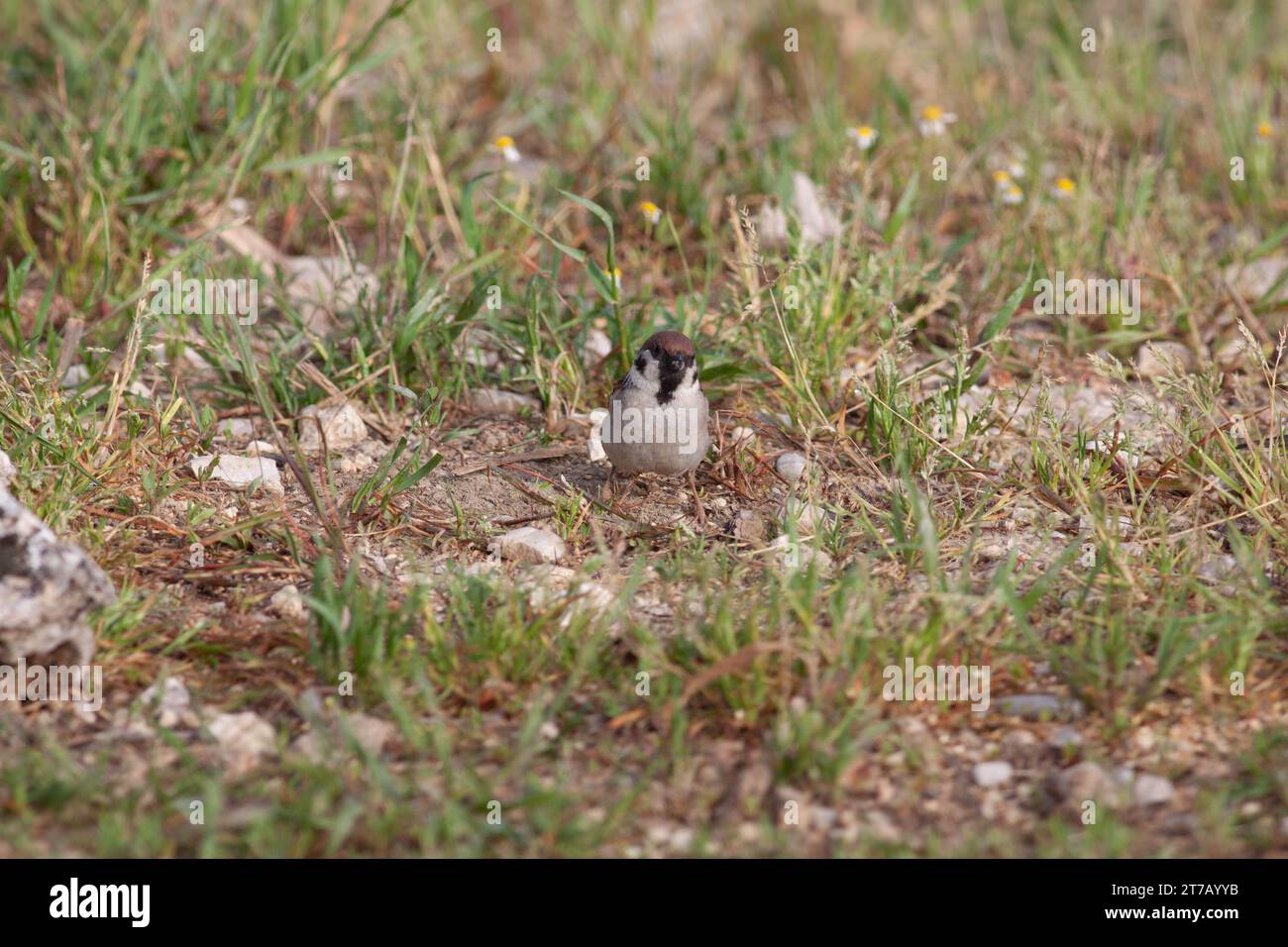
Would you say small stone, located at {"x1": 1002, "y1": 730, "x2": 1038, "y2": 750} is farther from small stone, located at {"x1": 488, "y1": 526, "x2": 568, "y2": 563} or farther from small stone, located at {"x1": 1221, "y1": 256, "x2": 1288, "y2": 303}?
small stone, located at {"x1": 1221, "y1": 256, "x2": 1288, "y2": 303}

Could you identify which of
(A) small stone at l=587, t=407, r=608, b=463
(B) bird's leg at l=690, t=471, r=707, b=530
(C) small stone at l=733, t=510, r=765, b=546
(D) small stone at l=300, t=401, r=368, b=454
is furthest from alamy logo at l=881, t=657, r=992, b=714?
(D) small stone at l=300, t=401, r=368, b=454

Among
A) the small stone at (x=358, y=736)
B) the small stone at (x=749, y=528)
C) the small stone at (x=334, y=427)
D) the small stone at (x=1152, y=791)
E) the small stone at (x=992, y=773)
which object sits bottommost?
the small stone at (x=1152, y=791)

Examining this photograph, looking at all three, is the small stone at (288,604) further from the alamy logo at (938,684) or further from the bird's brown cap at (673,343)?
the alamy logo at (938,684)

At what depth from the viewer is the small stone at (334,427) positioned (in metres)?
4.43

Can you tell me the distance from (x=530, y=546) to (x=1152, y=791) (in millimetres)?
1705

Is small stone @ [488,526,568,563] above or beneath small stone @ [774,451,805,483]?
beneath

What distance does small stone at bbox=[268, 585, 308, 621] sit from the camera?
3.54m

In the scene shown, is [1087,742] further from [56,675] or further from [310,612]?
[56,675]

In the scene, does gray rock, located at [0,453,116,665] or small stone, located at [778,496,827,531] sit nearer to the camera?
gray rock, located at [0,453,116,665]

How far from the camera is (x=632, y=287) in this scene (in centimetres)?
535

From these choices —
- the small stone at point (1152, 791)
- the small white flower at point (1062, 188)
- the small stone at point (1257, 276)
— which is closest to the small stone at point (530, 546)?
the small stone at point (1152, 791)

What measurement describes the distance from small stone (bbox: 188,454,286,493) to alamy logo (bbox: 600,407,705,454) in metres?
1.03

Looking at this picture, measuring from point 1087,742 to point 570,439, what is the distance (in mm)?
2053
